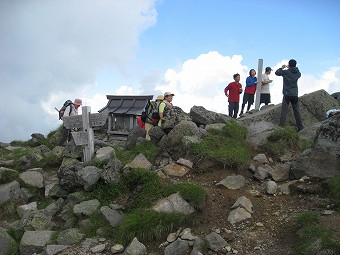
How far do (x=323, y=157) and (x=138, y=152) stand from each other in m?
5.54

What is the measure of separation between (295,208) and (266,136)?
13.2 ft

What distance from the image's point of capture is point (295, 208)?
7879mm

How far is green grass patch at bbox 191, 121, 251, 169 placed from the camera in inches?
377

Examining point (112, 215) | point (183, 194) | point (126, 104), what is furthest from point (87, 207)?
point (126, 104)

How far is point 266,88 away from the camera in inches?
648

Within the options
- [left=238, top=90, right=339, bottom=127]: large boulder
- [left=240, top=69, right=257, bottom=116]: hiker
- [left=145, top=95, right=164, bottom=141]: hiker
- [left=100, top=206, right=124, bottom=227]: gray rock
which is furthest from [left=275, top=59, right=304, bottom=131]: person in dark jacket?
[left=100, top=206, right=124, bottom=227]: gray rock

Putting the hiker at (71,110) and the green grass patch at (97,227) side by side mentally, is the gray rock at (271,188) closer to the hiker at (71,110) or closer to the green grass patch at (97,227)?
the green grass patch at (97,227)

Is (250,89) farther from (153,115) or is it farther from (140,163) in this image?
(140,163)

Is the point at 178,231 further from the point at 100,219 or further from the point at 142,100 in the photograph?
the point at 142,100

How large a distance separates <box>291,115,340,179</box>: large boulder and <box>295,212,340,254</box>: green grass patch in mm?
2121

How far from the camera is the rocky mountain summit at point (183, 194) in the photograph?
281 inches

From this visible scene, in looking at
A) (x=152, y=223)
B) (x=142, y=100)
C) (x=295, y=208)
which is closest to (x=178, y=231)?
(x=152, y=223)

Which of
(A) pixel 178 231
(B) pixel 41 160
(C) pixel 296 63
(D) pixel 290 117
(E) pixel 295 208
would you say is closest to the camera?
(A) pixel 178 231

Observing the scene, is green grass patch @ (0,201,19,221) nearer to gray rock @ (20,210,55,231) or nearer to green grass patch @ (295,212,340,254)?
gray rock @ (20,210,55,231)
